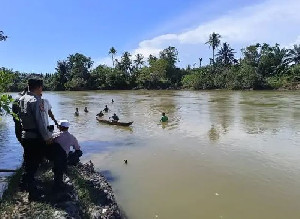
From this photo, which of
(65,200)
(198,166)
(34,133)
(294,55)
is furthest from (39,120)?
(294,55)

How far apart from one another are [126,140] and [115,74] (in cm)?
6681

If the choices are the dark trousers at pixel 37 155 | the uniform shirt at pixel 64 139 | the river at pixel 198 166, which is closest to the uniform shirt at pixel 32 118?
the dark trousers at pixel 37 155

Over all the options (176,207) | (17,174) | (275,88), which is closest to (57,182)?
(17,174)

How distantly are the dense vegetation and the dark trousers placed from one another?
62357 mm

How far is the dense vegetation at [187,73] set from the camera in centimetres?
6675

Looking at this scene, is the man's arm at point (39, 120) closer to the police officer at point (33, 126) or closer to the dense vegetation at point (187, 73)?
the police officer at point (33, 126)

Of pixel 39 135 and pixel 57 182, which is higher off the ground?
pixel 39 135

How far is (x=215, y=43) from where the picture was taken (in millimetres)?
86750

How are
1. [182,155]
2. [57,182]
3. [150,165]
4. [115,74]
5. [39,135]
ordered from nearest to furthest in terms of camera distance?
1. [39,135]
2. [57,182]
3. [150,165]
4. [182,155]
5. [115,74]

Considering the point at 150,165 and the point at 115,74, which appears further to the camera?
the point at 115,74

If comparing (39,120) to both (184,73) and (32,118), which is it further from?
(184,73)

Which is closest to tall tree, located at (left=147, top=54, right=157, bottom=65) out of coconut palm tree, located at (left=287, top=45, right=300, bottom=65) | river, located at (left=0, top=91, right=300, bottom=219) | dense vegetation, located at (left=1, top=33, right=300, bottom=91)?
dense vegetation, located at (left=1, top=33, right=300, bottom=91)

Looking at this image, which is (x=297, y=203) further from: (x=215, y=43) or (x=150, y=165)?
(x=215, y=43)

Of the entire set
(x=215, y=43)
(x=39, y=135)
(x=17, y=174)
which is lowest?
(x=17, y=174)
